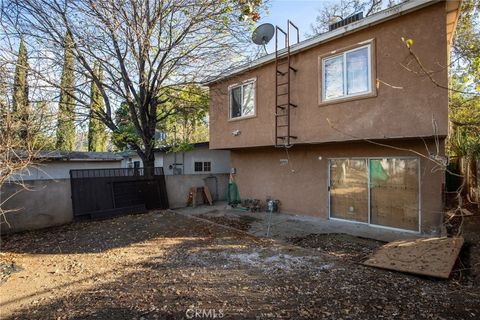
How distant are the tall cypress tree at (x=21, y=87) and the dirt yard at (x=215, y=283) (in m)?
2.94

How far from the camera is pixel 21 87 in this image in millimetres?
7832

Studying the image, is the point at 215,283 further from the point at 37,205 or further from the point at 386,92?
the point at 37,205

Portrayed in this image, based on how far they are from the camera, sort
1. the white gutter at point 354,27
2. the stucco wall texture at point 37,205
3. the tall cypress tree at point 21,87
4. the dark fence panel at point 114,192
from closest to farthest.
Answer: the tall cypress tree at point 21,87 → the white gutter at point 354,27 → the stucco wall texture at point 37,205 → the dark fence panel at point 114,192

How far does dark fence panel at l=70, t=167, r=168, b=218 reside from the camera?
9.00 meters

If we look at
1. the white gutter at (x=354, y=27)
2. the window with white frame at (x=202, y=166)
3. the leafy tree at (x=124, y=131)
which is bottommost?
the window with white frame at (x=202, y=166)

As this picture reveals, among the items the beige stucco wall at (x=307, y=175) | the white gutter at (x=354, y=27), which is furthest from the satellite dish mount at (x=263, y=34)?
the beige stucco wall at (x=307, y=175)

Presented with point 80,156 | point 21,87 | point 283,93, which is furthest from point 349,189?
point 80,156

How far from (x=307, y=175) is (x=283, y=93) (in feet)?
9.49

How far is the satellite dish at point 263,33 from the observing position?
913 centimetres

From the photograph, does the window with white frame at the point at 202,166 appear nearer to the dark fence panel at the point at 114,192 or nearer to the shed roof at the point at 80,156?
the dark fence panel at the point at 114,192

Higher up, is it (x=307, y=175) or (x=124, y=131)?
(x=124, y=131)

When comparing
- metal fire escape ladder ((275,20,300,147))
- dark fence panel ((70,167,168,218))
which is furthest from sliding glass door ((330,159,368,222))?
dark fence panel ((70,167,168,218))

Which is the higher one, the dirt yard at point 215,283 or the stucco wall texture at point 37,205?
the stucco wall texture at point 37,205

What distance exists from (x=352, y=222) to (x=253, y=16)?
6.52 meters
